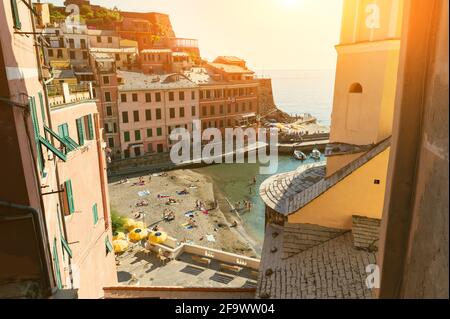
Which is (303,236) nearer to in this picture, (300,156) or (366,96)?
(366,96)

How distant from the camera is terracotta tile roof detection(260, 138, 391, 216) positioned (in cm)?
1167

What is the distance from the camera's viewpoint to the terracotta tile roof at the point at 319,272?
9.32 m

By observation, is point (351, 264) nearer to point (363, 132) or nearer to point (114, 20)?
point (363, 132)

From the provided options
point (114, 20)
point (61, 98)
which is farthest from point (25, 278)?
point (114, 20)

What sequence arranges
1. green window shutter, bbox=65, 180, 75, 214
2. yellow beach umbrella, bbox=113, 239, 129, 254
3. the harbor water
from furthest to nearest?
1. the harbor water
2. yellow beach umbrella, bbox=113, 239, 129, 254
3. green window shutter, bbox=65, 180, 75, 214

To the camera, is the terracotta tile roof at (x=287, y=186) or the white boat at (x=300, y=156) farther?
the white boat at (x=300, y=156)

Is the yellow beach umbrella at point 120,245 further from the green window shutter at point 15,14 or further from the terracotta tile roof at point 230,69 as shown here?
the terracotta tile roof at point 230,69

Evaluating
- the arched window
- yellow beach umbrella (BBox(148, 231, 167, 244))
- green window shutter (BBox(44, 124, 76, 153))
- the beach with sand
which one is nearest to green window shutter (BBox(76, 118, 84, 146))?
green window shutter (BBox(44, 124, 76, 153))

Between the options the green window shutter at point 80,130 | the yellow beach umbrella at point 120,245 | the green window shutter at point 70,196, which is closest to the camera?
the green window shutter at point 70,196

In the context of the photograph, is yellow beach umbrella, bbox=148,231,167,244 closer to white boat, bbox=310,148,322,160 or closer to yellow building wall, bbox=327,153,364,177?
yellow building wall, bbox=327,153,364,177

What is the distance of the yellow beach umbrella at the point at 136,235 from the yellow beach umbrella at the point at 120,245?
1178 mm

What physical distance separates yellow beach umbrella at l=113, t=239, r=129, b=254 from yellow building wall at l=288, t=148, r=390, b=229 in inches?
554

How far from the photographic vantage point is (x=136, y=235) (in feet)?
79.5

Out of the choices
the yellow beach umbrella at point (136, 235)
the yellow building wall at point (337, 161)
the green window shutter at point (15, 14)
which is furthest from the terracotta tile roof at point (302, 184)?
the yellow beach umbrella at point (136, 235)
